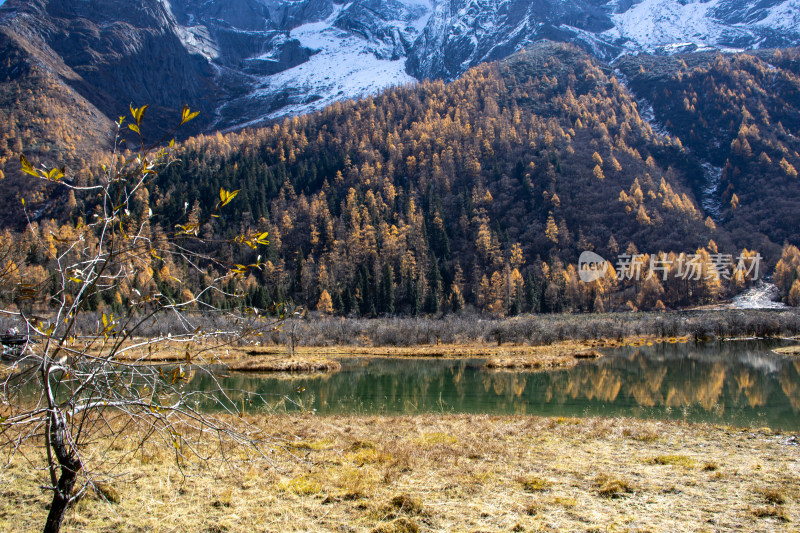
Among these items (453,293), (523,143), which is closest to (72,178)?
(453,293)

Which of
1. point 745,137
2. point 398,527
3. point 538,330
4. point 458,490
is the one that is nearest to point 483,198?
point 538,330

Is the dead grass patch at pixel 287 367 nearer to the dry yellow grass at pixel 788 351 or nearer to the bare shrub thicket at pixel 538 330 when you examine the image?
the bare shrub thicket at pixel 538 330

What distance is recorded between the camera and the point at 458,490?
7.50 metres

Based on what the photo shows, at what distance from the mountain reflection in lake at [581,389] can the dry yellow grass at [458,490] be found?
344cm

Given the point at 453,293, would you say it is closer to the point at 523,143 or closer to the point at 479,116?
the point at 523,143

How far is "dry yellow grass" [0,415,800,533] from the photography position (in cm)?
614

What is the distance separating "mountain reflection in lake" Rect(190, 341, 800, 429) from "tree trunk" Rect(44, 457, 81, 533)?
7.50 metres

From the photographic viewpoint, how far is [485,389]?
1057 inches

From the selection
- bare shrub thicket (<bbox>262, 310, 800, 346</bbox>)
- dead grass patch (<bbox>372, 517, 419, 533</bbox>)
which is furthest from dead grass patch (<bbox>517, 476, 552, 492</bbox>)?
bare shrub thicket (<bbox>262, 310, 800, 346</bbox>)

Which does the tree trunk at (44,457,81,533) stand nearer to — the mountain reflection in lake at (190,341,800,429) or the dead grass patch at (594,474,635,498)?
the dead grass patch at (594,474,635,498)

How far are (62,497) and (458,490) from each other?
222 inches

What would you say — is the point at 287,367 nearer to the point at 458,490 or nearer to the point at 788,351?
the point at 458,490

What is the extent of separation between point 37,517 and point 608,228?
408 ft

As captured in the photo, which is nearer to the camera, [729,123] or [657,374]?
[657,374]
